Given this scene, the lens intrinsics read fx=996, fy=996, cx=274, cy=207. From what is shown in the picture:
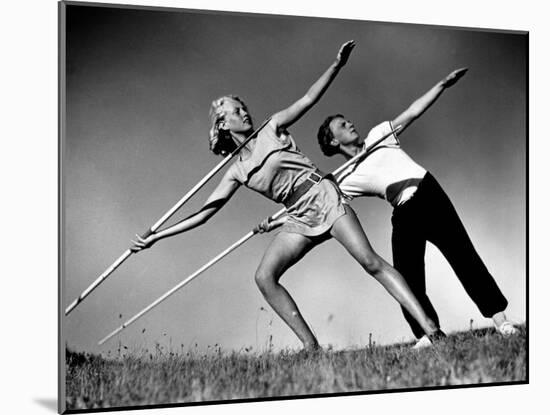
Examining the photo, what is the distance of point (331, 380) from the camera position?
4.88m

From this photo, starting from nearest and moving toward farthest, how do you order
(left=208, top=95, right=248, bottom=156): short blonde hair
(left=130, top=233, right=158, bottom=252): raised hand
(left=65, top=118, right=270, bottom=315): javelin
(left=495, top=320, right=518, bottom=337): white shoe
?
(left=65, top=118, right=270, bottom=315): javelin → (left=130, top=233, right=158, bottom=252): raised hand → (left=208, top=95, right=248, bottom=156): short blonde hair → (left=495, top=320, right=518, bottom=337): white shoe

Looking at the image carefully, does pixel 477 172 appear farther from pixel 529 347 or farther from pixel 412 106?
pixel 529 347

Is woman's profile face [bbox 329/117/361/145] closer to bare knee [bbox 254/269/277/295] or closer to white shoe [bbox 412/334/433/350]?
bare knee [bbox 254/269/277/295]

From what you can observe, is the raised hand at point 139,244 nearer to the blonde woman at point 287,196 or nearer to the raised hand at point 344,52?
the blonde woman at point 287,196

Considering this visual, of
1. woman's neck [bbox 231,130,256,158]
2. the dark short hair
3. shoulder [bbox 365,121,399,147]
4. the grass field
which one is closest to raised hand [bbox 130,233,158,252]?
the grass field

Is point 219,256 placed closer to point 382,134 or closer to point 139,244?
point 139,244

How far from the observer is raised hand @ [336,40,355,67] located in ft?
16.4

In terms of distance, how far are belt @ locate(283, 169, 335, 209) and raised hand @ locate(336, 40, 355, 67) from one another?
22.2 inches

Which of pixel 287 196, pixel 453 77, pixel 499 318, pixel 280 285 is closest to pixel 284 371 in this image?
pixel 280 285

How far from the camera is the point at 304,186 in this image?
16.1ft

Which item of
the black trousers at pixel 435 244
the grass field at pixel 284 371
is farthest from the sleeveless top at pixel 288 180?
the grass field at pixel 284 371

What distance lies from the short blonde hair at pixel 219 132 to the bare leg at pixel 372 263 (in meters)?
0.66

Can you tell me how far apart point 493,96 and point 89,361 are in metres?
2.51

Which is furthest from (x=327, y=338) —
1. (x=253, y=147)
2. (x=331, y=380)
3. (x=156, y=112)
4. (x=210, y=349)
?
(x=156, y=112)
